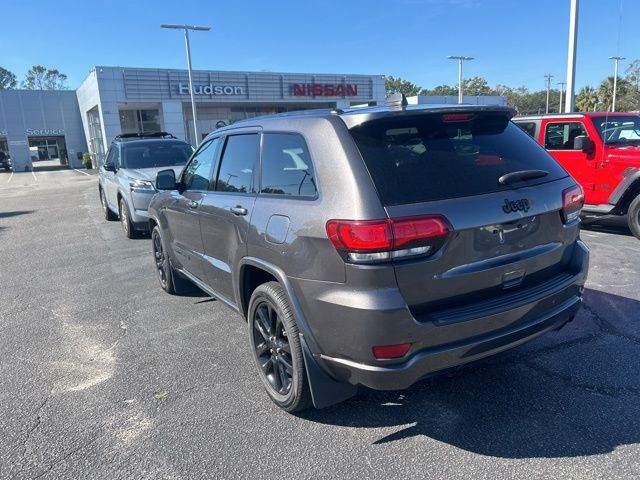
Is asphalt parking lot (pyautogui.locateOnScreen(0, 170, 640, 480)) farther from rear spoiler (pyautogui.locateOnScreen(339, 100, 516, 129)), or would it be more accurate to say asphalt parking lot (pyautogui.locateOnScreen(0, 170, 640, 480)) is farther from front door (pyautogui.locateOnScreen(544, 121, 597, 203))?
front door (pyautogui.locateOnScreen(544, 121, 597, 203))

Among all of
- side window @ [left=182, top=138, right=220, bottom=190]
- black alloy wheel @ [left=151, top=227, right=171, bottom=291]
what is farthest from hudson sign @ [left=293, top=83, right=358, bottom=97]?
side window @ [left=182, top=138, right=220, bottom=190]

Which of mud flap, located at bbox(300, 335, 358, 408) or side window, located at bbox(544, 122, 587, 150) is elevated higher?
side window, located at bbox(544, 122, 587, 150)

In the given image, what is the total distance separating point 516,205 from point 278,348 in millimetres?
1640

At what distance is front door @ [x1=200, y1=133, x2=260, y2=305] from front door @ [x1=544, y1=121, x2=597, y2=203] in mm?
6347

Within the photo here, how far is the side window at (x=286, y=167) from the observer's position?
282 cm

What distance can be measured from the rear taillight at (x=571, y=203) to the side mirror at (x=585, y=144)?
5.34 metres

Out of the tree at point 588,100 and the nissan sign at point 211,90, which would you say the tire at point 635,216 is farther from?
the tree at point 588,100

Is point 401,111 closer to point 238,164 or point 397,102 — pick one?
point 397,102

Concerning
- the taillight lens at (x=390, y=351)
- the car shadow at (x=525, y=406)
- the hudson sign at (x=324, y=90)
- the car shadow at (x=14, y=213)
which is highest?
the hudson sign at (x=324, y=90)

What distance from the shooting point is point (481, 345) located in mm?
2570

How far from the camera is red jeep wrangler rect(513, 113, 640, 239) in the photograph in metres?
7.34

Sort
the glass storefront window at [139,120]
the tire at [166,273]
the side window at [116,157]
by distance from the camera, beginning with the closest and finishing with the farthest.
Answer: the tire at [166,273] → the side window at [116,157] → the glass storefront window at [139,120]

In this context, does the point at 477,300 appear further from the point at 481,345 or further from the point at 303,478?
the point at 303,478

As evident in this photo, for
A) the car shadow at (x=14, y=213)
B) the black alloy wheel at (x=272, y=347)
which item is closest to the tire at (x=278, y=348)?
the black alloy wheel at (x=272, y=347)
